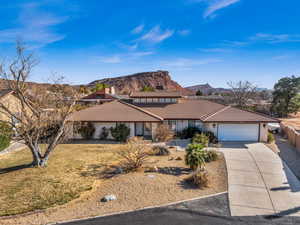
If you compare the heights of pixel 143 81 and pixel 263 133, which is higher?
pixel 143 81

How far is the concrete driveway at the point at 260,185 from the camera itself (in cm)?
814

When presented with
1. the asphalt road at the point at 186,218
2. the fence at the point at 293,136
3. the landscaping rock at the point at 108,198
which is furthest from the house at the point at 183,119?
the asphalt road at the point at 186,218

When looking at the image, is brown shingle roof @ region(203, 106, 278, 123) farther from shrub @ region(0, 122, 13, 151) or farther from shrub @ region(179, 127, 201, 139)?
shrub @ region(0, 122, 13, 151)

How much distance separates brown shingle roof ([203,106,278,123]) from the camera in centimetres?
1995

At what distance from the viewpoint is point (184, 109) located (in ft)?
80.0

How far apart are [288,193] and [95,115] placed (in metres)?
18.1

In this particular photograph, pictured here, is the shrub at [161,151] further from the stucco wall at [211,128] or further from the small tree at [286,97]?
the small tree at [286,97]

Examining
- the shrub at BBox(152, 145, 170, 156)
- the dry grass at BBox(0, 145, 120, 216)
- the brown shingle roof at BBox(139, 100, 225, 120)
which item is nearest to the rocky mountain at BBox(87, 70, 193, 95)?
the brown shingle roof at BBox(139, 100, 225, 120)

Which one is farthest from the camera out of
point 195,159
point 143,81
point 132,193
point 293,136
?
point 143,81

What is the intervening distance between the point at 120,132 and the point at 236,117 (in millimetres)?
12277

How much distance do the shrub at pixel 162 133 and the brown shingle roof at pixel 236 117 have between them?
396 cm

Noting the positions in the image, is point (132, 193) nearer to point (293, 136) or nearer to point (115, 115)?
point (115, 115)

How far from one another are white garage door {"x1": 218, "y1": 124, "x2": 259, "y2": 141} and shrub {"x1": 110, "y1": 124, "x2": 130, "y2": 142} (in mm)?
9824

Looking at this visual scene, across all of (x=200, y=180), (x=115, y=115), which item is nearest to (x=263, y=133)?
(x=200, y=180)
